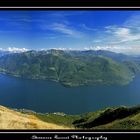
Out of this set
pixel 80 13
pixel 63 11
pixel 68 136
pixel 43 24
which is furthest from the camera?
pixel 43 24

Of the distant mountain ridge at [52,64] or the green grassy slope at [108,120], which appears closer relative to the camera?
the green grassy slope at [108,120]

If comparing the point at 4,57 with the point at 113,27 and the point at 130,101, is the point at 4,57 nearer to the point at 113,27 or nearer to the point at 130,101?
the point at 113,27

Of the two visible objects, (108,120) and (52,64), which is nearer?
(108,120)

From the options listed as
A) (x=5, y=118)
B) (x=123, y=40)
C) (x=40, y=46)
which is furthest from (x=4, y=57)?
(x=123, y=40)

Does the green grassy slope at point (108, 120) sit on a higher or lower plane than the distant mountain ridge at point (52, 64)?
lower

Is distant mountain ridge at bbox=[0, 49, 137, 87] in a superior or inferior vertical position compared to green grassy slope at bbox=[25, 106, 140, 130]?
superior

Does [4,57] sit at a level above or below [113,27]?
below

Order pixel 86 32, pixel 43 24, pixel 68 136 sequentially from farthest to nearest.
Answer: pixel 86 32 → pixel 43 24 → pixel 68 136

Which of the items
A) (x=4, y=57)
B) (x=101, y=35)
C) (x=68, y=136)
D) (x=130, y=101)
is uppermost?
(x=101, y=35)

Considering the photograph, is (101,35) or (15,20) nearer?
(15,20)

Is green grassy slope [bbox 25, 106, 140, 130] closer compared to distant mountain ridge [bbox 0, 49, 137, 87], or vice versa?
green grassy slope [bbox 25, 106, 140, 130]

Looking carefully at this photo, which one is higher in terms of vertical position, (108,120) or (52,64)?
(52,64)
